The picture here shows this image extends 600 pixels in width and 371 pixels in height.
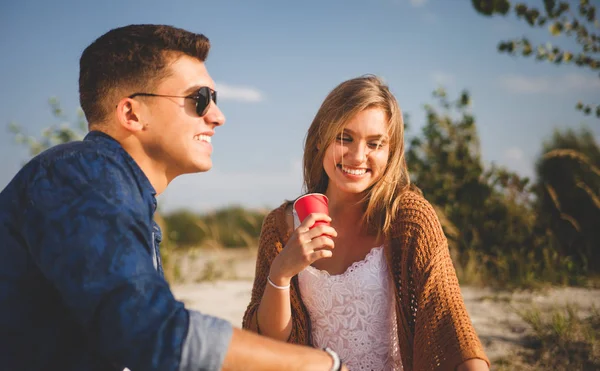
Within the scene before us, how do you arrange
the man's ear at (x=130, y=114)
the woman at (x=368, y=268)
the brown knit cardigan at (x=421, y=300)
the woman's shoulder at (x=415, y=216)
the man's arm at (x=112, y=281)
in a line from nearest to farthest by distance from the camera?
the man's arm at (x=112, y=281) → the man's ear at (x=130, y=114) → the brown knit cardigan at (x=421, y=300) → the woman at (x=368, y=268) → the woman's shoulder at (x=415, y=216)

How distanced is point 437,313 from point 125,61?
75.9 inches

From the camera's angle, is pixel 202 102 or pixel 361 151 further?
pixel 361 151

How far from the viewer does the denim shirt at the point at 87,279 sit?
52.1 inches

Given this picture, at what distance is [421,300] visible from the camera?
8.56 feet

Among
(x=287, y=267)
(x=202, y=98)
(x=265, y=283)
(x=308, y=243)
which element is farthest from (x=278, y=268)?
(x=202, y=98)

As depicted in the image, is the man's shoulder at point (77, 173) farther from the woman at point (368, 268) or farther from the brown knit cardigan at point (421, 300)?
the brown knit cardigan at point (421, 300)

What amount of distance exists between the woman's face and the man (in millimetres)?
947

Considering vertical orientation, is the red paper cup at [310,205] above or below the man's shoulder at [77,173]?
above

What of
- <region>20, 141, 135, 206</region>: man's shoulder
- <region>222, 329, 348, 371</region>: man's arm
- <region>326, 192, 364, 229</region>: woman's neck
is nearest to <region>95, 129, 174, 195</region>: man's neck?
<region>20, 141, 135, 206</region>: man's shoulder

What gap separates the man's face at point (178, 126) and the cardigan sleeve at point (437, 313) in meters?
1.26

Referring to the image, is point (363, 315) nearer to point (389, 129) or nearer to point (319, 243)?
point (319, 243)

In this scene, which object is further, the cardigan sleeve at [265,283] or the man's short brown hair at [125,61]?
the cardigan sleeve at [265,283]

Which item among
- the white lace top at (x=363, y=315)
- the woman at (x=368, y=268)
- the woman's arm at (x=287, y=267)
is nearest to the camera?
the woman's arm at (x=287, y=267)

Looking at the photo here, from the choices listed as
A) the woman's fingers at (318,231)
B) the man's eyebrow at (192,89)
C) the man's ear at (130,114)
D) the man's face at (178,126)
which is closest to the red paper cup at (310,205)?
the woman's fingers at (318,231)
